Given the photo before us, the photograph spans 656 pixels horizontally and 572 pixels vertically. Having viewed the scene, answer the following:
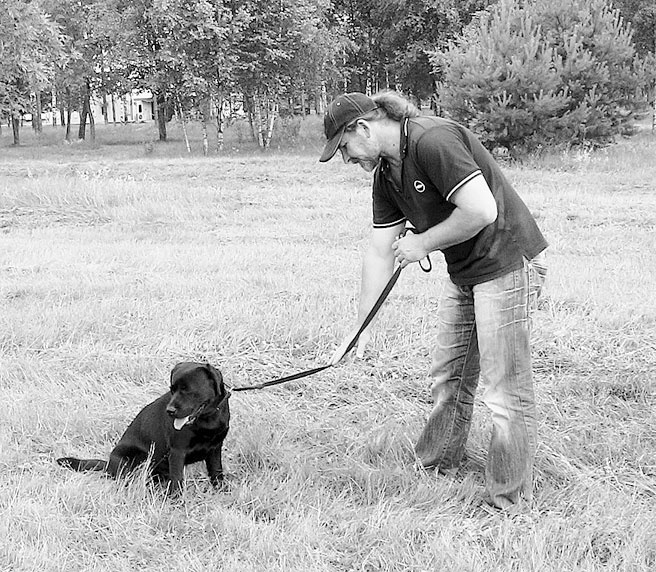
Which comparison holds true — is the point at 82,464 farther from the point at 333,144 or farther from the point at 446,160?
the point at 446,160

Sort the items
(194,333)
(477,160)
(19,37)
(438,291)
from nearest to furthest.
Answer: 1. (477,160)
2. (194,333)
3. (438,291)
4. (19,37)

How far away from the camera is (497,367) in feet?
11.4

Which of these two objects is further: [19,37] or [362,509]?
[19,37]

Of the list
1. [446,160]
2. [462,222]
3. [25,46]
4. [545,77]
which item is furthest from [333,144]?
[25,46]

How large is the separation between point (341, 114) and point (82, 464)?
213 cm

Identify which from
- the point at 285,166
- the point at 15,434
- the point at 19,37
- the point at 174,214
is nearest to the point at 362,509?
the point at 15,434

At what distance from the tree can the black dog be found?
85.2 feet

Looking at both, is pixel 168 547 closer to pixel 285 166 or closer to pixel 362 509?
pixel 362 509

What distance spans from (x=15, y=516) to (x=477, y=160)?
2.45 meters

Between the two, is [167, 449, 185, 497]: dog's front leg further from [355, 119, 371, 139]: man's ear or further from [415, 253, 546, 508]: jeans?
[355, 119, 371, 139]: man's ear

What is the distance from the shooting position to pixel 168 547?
3328 mm

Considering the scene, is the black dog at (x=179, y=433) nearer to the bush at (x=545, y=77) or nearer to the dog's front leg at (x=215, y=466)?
the dog's front leg at (x=215, y=466)

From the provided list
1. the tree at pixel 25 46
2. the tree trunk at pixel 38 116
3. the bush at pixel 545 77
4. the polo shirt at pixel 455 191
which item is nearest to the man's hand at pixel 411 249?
the polo shirt at pixel 455 191

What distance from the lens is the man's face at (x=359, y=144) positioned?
10.7 ft
